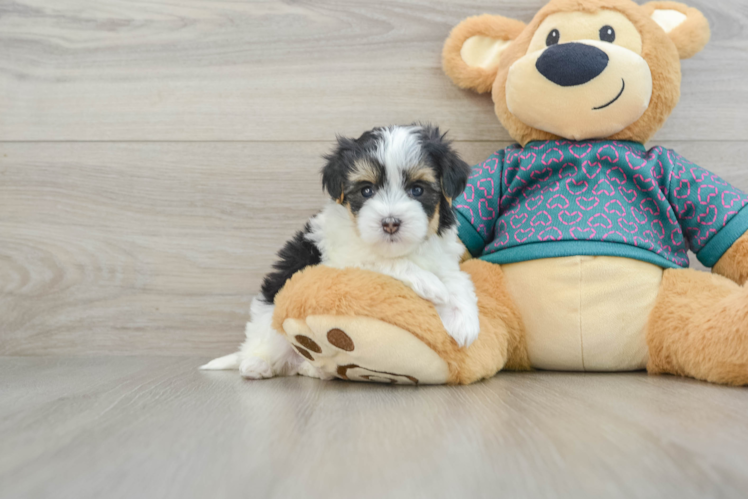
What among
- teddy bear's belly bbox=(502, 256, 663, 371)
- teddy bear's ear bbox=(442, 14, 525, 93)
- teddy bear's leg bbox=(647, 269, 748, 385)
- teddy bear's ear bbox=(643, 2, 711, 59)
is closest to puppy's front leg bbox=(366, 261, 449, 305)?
teddy bear's belly bbox=(502, 256, 663, 371)

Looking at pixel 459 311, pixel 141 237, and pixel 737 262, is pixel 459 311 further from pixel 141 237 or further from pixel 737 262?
pixel 141 237

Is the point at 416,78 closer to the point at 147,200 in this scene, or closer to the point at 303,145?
the point at 303,145

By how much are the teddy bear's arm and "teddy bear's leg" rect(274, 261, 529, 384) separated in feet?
2.25

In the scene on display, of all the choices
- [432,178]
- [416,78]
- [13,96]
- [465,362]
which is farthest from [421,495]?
[13,96]

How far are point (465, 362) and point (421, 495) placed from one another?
626 mm

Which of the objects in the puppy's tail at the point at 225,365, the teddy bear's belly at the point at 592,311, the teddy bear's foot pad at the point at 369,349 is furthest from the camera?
the puppy's tail at the point at 225,365

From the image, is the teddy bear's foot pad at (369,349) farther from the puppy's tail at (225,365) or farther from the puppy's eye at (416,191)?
the puppy's tail at (225,365)

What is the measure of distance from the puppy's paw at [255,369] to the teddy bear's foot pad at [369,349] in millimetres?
236

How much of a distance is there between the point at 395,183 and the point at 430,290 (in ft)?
0.82

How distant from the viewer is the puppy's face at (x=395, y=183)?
3.94 feet

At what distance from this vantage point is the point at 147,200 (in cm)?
186

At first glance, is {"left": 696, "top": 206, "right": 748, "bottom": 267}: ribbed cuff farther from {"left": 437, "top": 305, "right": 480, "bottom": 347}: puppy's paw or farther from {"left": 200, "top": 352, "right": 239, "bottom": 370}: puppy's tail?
{"left": 200, "top": 352, "right": 239, "bottom": 370}: puppy's tail

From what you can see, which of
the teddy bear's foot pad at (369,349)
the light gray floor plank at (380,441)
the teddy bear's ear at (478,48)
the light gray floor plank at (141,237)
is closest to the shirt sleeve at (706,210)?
the light gray floor plank at (380,441)

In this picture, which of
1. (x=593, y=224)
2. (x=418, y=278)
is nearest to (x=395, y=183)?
(x=418, y=278)
